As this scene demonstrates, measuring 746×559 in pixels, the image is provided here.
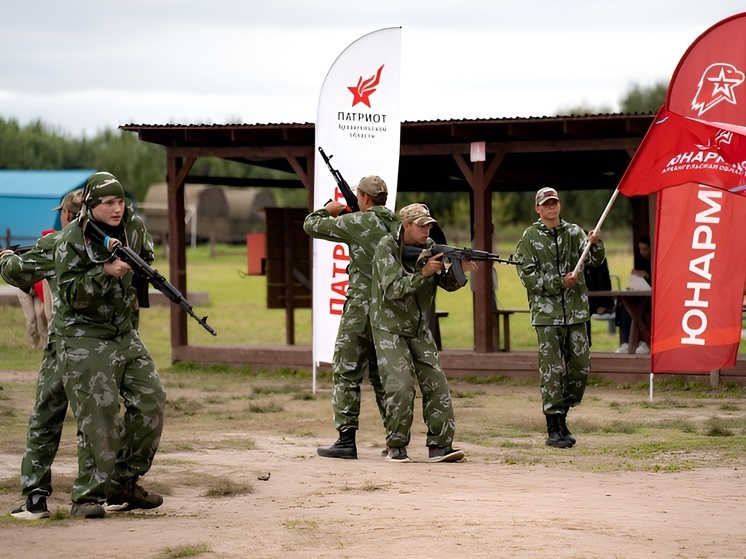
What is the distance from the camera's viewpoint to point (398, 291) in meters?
8.62

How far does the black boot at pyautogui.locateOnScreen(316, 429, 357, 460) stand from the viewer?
935cm

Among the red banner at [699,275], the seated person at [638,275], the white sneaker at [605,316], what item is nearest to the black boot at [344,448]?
the red banner at [699,275]

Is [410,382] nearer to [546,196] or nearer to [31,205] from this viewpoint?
[546,196]

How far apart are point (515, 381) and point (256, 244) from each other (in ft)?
16.3

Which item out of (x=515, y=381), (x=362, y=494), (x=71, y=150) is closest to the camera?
(x=362, y=494)

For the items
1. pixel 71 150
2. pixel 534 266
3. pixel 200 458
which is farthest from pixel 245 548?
pixel 71 150

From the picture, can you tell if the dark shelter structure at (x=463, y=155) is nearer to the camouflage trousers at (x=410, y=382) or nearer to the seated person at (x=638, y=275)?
the seated person at (x=638, y=275)

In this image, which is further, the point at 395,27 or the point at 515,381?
the point at 515,381

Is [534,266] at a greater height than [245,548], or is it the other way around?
[534,266]

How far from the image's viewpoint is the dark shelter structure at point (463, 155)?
A: 1438cm

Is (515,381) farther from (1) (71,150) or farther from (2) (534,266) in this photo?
(1) (71,150)

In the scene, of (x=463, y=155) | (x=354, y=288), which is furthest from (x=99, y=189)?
(x=463, y=155)

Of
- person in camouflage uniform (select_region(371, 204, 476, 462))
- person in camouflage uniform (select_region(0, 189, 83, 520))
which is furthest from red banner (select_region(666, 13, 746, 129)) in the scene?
person in camouflage uniform (select_region(0, 189, 83, 520))

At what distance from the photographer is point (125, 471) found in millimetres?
7246
